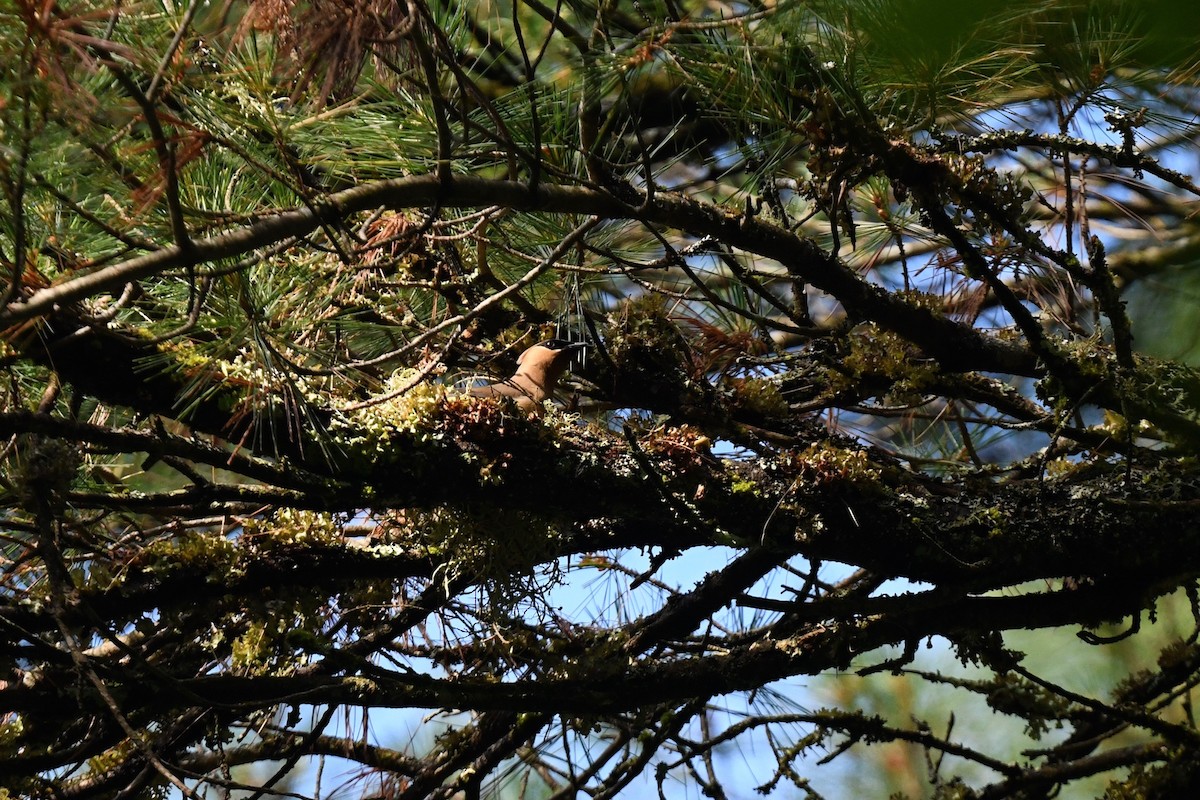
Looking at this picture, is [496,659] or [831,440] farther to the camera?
[496,659]

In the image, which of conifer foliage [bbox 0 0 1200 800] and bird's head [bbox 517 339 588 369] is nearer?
conifer foliage [bbox 0 0 1200 800]

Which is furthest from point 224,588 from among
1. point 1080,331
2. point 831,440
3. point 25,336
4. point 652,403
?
point 1080,331

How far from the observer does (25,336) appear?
49.7 inches

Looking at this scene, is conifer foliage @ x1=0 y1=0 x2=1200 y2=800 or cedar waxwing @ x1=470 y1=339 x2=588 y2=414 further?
cedar waxwing @ x1=470 y1=339 x2=588 y2=414

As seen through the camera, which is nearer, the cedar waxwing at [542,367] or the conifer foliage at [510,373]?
the conifer foliage at [510,373]

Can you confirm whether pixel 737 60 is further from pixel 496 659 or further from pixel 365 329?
pixel 496 659

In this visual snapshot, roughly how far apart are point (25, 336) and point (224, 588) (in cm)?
56

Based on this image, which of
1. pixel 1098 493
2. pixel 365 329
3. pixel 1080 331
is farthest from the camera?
pixel 1080 331

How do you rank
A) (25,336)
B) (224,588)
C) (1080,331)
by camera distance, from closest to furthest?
(25,336), (224,588), (1080,331)

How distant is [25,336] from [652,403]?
1019mm

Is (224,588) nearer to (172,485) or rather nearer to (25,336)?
(25,336)

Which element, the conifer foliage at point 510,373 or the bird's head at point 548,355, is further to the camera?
the bird's head at point 548,355

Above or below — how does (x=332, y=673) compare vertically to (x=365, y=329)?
below

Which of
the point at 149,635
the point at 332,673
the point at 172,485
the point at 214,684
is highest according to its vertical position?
the point at 172,485
